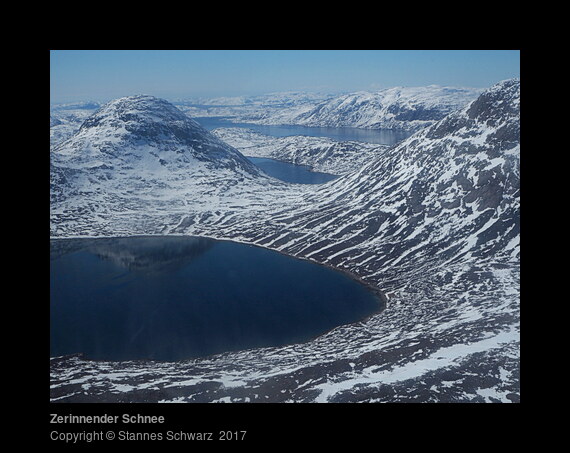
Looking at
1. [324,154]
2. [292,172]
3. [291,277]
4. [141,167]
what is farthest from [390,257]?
[324,154]

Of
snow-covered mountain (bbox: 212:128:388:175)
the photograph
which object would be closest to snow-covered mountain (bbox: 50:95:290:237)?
the photograph

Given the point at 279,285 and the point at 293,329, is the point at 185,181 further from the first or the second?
the point at 293,329

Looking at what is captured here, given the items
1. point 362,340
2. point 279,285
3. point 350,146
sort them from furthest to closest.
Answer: point 350,146, point 279,285, point 362,340

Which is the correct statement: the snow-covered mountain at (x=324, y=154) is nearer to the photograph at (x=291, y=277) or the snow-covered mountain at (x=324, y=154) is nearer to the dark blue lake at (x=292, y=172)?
the dark blue lake at (x=292, y=172)

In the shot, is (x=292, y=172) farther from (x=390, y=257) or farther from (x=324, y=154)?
(x=390, y=257)

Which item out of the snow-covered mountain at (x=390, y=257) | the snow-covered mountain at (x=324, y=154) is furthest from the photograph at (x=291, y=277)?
the snow-covered mountain at (x=324, y=154)
